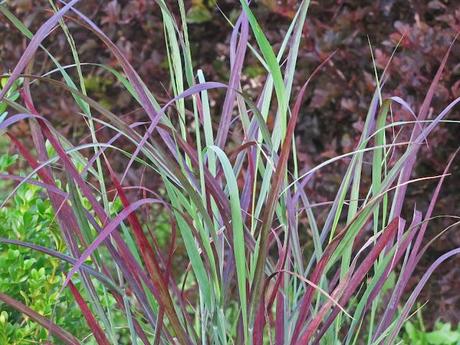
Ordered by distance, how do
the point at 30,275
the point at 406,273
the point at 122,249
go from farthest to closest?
the point at 30,275
the point at 406,273
the point at 122,249

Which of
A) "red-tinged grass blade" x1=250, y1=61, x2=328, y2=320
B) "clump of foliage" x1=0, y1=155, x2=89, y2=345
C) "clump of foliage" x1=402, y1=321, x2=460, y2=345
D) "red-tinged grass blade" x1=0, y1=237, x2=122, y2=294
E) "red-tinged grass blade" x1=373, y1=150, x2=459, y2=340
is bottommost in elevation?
"clump of foliage" x1=402, y1=321, x2=460, y2=345

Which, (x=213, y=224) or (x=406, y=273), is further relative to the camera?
(x=406, y=273)

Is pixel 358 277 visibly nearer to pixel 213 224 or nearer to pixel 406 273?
pixel 406 273

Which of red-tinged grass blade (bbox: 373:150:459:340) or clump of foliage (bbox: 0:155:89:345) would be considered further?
clump of foliage (bbox: 0:155:89:345)

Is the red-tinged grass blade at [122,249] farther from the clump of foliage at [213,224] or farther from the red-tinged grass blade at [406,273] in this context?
the red-tinged grass blade at [406,273]

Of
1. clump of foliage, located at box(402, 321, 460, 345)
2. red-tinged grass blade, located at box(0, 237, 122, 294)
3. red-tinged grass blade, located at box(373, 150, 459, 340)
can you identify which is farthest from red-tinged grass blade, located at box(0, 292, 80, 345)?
clump of foliage, located at box(402, 321, 460, 345)

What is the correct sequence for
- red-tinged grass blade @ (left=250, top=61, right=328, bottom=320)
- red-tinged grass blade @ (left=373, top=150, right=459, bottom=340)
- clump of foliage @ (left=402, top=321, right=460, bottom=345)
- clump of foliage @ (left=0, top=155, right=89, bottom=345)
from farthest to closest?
clump of foliage @ (left=402, top=321, right=460, bottom=345) → clump of foliage @ (left=0, top=155, right=89, bottom=345) → red-tinged grass blade @ (left=373, top=150, right=459, bottom=340) → red-tinged grass blade @ (left=250, top=61, right=328, bottom=320)

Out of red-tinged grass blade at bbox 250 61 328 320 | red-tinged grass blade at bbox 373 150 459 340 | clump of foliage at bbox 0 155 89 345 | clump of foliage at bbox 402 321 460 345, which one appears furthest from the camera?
clump of foliage at bbox 402 321 460 345

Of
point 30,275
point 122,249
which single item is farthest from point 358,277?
point 30,275

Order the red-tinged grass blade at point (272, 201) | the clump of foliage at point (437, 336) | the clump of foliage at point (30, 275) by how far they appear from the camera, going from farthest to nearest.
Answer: the clump of foliage at point (437, 336), the clump of foliage at point (30, 275), the red-tinged grass blade at point (272, 201)

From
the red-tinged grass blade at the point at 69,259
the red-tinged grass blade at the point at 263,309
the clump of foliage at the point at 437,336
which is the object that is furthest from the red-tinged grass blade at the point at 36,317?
the clump of foliage at the point at 437,336

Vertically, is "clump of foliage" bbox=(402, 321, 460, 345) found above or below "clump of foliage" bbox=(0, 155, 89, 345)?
below

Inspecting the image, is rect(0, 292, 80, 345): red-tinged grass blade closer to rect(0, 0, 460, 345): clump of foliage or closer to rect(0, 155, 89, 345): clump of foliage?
rect(0, 0, 460, 345): clump of foliage

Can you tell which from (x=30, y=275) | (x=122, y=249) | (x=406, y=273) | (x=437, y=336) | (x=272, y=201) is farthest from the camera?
(x=437, y=336)
